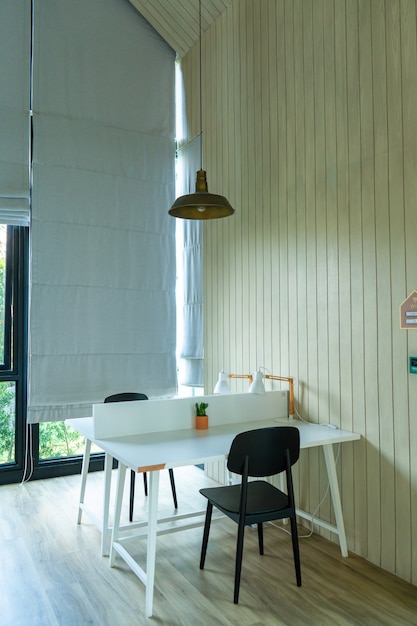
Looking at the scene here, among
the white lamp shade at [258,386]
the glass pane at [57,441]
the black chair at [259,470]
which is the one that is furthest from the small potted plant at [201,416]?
the glass pane at [57,441]

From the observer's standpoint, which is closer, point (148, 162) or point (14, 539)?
point (14, 539)

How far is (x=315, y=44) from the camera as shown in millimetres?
3264

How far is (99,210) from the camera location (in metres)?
4.45

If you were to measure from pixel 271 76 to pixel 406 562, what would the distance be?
3.27 m

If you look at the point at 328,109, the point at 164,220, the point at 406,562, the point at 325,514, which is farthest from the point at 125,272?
the point at 406,562

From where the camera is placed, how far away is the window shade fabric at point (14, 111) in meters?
4.12

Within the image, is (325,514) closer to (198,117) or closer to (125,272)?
(125,272)

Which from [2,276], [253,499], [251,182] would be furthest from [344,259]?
[2,276]

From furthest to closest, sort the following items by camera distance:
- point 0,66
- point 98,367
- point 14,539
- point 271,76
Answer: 1. point 98,367
2. point 0,66
3. point 271,76
4. point 14,539

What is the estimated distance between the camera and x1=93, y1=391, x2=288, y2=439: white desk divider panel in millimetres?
2859

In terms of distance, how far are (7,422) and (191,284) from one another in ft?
6.67

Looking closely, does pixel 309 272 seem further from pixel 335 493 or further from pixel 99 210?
pixel 99 210

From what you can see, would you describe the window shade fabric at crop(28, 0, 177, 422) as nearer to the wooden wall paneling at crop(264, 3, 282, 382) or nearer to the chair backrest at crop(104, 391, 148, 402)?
the chair backrest at crop(104, 391, 148, 402)

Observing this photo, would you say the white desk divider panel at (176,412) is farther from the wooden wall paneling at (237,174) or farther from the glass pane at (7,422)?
the glass pane at (7,422)
